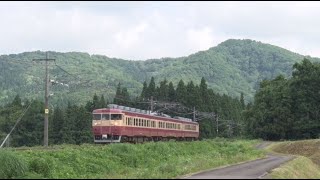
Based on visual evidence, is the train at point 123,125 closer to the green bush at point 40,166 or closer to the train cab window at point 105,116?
the train cab window at point 105,116

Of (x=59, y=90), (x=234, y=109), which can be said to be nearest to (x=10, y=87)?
(x=59, y=90)

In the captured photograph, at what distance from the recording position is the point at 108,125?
40.4 metres

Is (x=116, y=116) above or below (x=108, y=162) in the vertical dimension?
above

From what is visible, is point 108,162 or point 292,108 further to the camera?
point 292,108

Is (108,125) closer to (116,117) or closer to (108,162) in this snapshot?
(116,117)

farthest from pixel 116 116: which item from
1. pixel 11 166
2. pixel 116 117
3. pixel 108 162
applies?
pixel 11 166

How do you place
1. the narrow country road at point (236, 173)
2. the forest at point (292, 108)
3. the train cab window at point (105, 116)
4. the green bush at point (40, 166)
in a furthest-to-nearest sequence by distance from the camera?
the forest at point (292, 108) < the train cab window at point (105, 116) < the green bush at point (40, 166) < the narrow country road at point (236, 173)

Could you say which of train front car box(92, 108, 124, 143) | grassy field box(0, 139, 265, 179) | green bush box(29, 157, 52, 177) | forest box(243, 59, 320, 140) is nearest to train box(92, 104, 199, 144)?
train front car box(92, 108, 124, 143)

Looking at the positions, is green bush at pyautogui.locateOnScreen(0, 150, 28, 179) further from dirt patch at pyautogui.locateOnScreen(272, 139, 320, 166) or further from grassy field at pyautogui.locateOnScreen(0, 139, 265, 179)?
dirt patch at pyautogui.locateOnScreen(272, 139, 320, 166)

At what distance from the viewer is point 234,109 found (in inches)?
4050

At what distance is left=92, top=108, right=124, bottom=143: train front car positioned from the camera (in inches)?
1571

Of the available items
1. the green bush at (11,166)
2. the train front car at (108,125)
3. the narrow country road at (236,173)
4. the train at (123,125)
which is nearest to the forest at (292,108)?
the train at (123,125)

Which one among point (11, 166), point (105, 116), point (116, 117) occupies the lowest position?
point (11, 166)

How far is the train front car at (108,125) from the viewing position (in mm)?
39906
